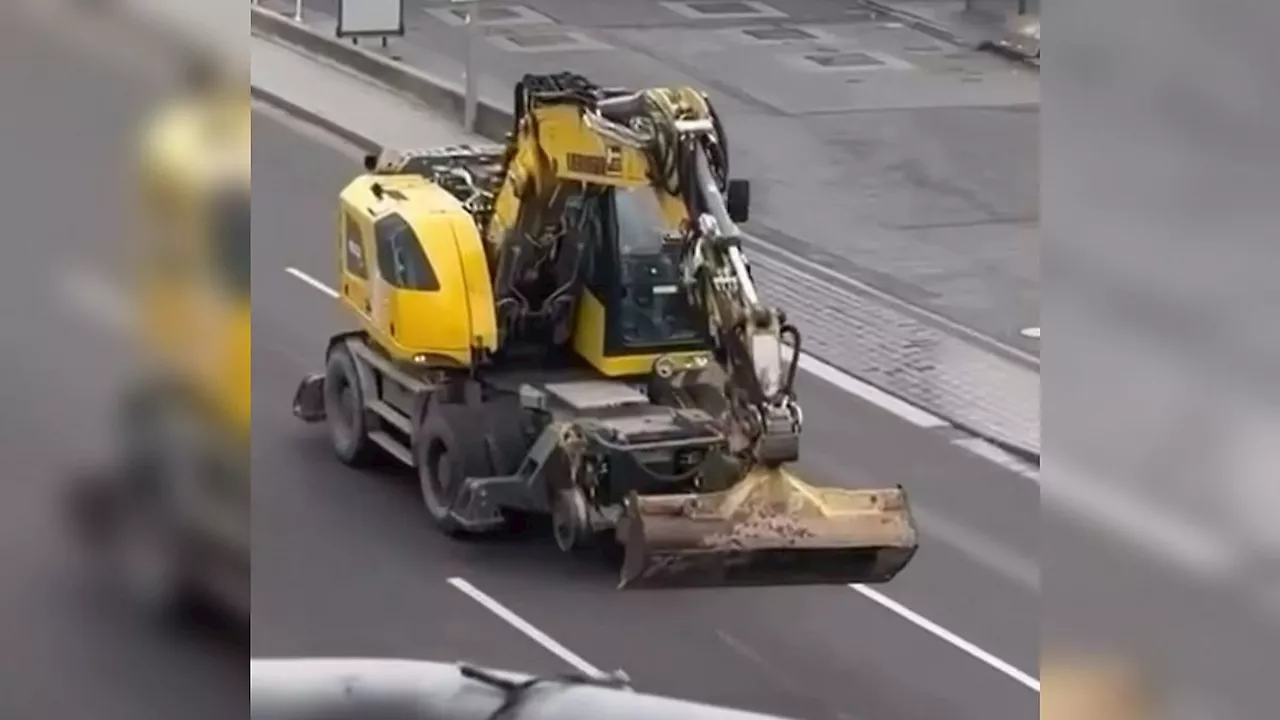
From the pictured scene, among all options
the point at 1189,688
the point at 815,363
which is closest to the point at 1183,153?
the point at 1189,688

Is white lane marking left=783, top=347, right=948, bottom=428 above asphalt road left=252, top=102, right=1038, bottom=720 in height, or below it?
above

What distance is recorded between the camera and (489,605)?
488 centimetres

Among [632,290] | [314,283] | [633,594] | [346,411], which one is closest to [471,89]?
[314,283]

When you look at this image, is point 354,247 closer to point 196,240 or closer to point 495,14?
point 196,240

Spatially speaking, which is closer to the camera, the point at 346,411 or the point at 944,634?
the point at 944,634

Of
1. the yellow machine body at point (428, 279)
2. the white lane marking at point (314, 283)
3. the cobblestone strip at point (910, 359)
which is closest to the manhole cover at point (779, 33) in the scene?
the cobblestone strip at point (910, 359)

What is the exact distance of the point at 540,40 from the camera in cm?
981

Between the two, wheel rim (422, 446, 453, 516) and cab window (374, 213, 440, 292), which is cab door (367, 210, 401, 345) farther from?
wheel rim (422, 446, 453, 516)

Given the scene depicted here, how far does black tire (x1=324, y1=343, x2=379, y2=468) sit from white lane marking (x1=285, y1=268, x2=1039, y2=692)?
0.68m

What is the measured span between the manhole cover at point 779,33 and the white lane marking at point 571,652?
19.4 feet

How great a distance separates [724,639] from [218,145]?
317 centimetres

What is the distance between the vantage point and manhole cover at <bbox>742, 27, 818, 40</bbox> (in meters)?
10.5

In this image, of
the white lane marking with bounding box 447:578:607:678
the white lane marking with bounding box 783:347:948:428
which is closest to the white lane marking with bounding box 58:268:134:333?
the white lane marking with bounding box 447:578:607:678

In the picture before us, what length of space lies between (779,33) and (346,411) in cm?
537
